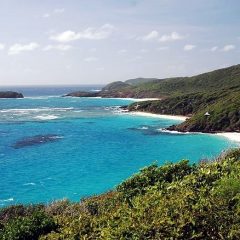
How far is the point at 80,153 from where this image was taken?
7075cm

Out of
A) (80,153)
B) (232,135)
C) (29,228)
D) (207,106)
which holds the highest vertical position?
(29,228)

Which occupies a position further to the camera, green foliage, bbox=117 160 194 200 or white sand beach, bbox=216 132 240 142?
white sand beach, bbox=216 132 240 142

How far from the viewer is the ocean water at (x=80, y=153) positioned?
49.8 m

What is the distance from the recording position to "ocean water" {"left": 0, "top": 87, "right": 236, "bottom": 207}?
163ft

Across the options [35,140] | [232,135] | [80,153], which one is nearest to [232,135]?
[232,135]

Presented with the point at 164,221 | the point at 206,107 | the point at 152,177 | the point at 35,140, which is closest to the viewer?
the point at 164,221

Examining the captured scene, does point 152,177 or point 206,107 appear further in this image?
point 206,107

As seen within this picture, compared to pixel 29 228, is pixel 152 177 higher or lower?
lower

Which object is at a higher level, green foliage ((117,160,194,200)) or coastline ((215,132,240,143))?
green foliage ((117,160,194,200))

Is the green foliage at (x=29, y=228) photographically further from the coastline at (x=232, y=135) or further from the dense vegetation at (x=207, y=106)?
the dense vegetation at (x=207, y=106)

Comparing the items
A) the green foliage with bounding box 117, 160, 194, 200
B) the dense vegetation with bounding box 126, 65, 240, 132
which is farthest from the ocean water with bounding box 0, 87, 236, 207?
the green foliage with bounding box 117, 160, 194, 200

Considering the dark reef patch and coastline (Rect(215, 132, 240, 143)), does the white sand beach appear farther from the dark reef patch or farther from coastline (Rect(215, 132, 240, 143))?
the dark reef patch

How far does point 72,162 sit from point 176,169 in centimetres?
3673

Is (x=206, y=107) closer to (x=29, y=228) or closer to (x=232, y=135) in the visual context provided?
(x=232, y=135)
